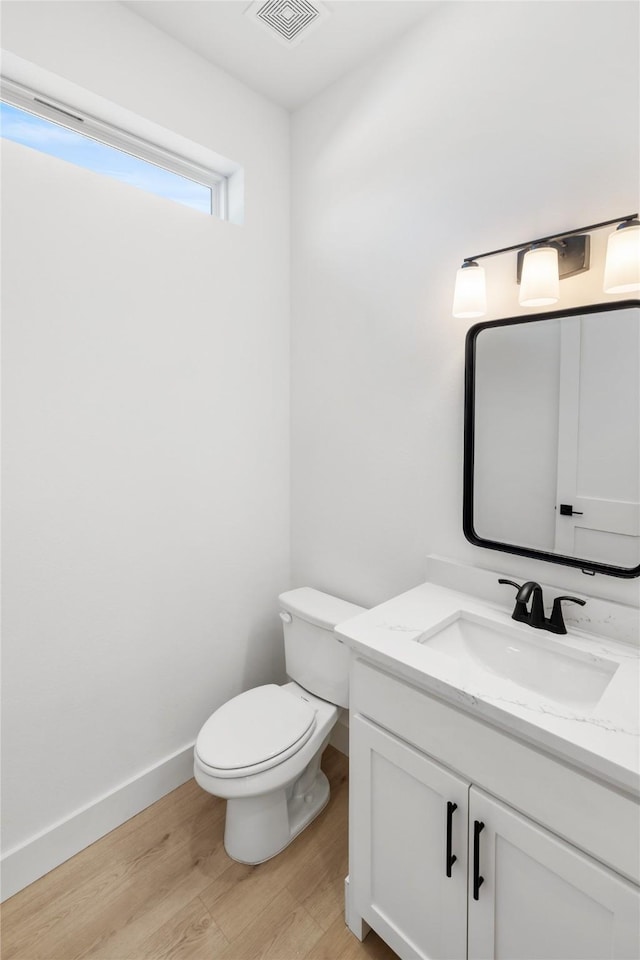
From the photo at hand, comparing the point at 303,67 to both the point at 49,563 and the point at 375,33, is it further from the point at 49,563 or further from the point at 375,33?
the point at 49,563

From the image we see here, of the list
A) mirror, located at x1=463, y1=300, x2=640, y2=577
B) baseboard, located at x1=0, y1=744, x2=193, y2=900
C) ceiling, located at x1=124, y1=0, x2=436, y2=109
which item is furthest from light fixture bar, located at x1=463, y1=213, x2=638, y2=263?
baseboard, located at x1=0, y1=744, x2=193, y2=900

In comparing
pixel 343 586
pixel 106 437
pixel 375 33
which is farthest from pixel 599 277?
pixel 106 437

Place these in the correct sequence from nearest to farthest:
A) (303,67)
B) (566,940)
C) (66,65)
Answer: (566,940), (66,65), (303,67)

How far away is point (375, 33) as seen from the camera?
165 centimetres

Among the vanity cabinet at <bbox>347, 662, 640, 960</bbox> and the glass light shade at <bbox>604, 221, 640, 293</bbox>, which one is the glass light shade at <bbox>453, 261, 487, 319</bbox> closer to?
the glass light shade at <bbox>604, 221, 640, 293</bbox>

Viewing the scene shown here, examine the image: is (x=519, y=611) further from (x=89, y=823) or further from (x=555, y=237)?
(x=89, y=823)

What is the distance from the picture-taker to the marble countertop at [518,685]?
823 mm

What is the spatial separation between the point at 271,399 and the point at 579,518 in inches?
51.6

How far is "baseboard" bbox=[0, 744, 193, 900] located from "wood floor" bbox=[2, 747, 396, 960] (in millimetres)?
30

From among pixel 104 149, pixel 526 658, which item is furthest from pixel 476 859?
pixel 104 149

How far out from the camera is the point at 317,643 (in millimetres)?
1815

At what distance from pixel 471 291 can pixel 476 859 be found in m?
1.41

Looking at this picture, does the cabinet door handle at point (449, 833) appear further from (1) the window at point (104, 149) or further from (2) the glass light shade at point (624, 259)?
(1) the window at point (104, 149)

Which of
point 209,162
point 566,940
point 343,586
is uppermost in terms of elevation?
point 209,162
